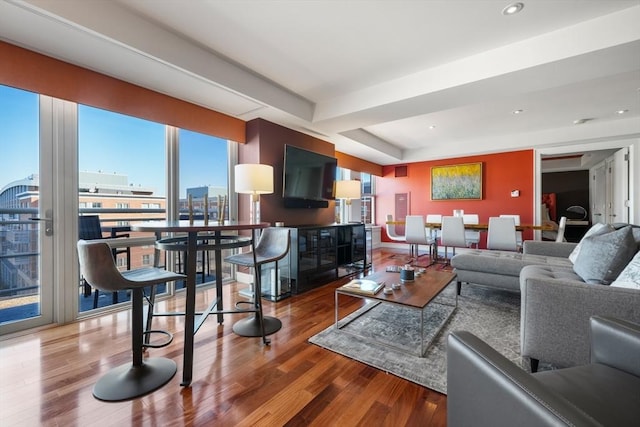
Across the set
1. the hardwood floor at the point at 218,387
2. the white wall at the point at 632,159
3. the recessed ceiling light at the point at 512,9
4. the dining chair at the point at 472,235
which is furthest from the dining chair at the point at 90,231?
the white wall at the point at 632,159

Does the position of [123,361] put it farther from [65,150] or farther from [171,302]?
[65,150]

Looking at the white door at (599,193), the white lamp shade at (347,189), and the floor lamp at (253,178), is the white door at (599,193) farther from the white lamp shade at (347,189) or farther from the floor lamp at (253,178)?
the floor lamp at (253,178)

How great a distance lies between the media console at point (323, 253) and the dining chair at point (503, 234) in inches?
83.0

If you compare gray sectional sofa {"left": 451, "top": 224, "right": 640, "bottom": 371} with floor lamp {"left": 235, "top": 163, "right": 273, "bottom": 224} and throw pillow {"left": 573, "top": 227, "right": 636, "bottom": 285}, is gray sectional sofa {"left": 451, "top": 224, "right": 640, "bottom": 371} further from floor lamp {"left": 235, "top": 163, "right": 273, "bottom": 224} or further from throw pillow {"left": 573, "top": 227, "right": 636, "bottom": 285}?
floor lamp {"left": 235, "top": 163, "right": 273, "bottom": 224}

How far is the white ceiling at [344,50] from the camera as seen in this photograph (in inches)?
80.1

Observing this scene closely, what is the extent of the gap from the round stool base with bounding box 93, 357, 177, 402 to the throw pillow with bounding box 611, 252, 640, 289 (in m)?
2.70

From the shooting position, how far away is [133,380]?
1.60m

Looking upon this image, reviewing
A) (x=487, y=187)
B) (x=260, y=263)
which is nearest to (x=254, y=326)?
(x=260, y=263)

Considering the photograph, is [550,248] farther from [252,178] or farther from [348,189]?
[252,178]

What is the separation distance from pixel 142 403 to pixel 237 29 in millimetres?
2730

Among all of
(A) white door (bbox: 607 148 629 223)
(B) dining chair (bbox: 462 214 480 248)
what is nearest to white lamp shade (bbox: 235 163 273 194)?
(B) dining chair (bbox: 462 214 480 248)

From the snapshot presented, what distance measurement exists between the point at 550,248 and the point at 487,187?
3052 millimetres

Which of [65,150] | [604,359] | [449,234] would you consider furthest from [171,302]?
[449,234]

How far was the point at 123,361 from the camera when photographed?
6.10 ft
